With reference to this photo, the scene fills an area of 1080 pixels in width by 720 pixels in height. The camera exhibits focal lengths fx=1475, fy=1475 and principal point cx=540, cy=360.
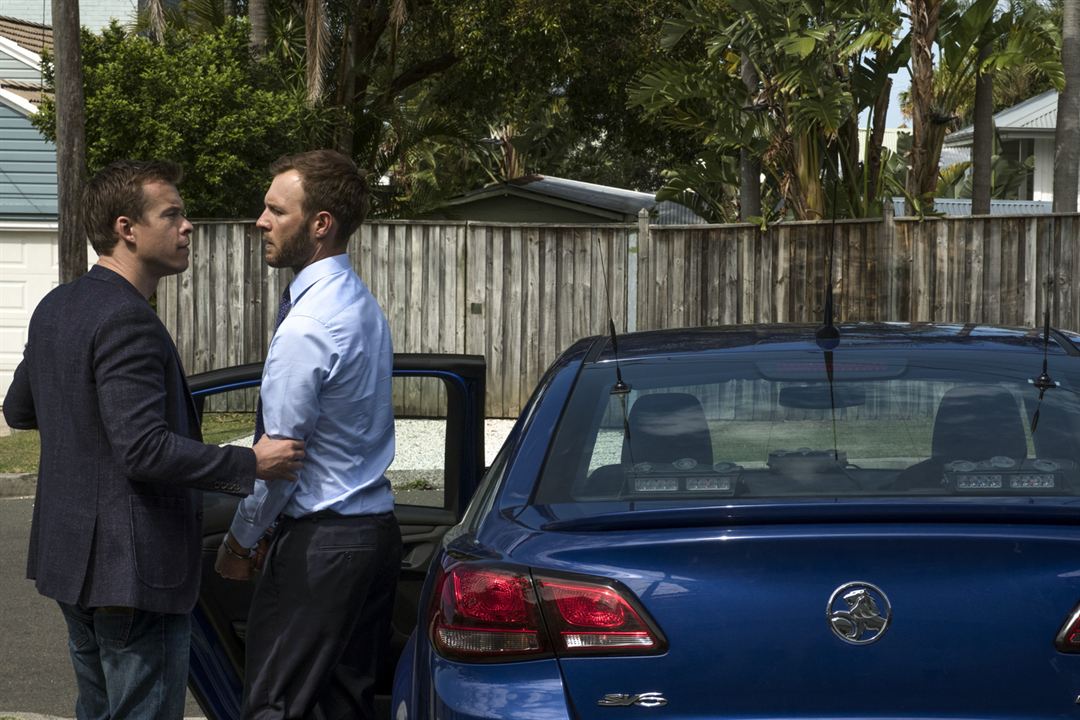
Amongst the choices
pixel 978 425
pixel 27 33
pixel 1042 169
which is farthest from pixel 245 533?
pixel 1042 169

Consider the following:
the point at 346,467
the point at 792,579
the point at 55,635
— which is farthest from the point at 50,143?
the point at 792,579

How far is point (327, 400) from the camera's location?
11.4 feet

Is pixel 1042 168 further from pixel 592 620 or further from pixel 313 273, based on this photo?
pixel 592 620

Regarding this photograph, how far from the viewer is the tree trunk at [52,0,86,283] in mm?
13922

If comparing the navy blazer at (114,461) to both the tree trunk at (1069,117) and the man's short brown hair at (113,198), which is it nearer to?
the man's short brown hair at (113,198)

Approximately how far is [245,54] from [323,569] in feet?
51.8

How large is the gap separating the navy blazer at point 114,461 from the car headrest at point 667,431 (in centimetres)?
86

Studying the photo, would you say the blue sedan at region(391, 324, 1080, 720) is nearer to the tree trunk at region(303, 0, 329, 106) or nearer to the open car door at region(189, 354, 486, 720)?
the open car door at region(189, 354, 486, 720)

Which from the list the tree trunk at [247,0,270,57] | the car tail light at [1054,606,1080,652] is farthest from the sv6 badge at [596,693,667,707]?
the tree trunk at [247,0,270,57]

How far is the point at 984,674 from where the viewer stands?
8.09ft

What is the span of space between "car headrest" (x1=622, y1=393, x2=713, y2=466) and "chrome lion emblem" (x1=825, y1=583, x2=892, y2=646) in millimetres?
743

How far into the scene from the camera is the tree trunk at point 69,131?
13.9 meters

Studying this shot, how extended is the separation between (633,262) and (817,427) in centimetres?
1135

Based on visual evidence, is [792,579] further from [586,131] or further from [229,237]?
[586,131]
